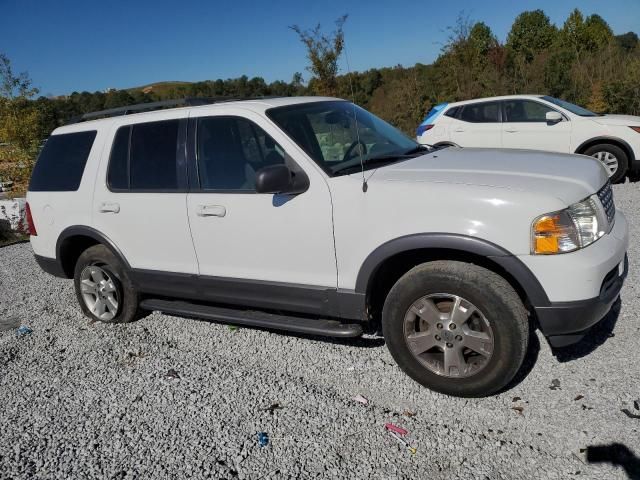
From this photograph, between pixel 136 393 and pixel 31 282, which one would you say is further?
pixel 31 282

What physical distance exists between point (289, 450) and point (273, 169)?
1649mm

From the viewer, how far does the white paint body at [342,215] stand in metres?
2.77

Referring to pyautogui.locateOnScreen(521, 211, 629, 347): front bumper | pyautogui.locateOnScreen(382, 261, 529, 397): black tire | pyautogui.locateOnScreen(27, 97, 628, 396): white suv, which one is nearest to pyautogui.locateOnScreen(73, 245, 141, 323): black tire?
pyautogui.locateOnScreen(27, 97, 628, 396): white suv

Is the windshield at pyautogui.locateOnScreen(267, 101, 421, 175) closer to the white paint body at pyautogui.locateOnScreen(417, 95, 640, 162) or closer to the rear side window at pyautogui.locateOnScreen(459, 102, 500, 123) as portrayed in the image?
the white paint body at pyautogui.locateOnScreen(417, 95, 640, 162)

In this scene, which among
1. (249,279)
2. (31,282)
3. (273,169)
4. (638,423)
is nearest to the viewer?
(638,423)

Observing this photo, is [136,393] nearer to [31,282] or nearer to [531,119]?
[31,282]

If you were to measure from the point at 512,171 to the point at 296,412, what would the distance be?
1.98m

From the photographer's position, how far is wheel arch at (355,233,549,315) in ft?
9.16

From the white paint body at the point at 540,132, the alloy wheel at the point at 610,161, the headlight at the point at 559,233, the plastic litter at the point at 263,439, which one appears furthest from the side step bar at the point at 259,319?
the alloy wheel at the point at 610,161

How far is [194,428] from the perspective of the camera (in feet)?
10.2

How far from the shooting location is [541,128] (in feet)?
29.6

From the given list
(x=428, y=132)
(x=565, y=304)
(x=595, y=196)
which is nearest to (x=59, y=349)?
(x=565, y=304)

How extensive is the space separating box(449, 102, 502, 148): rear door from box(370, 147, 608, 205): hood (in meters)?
6.19

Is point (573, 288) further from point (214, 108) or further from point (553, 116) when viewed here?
point (553, 116)
